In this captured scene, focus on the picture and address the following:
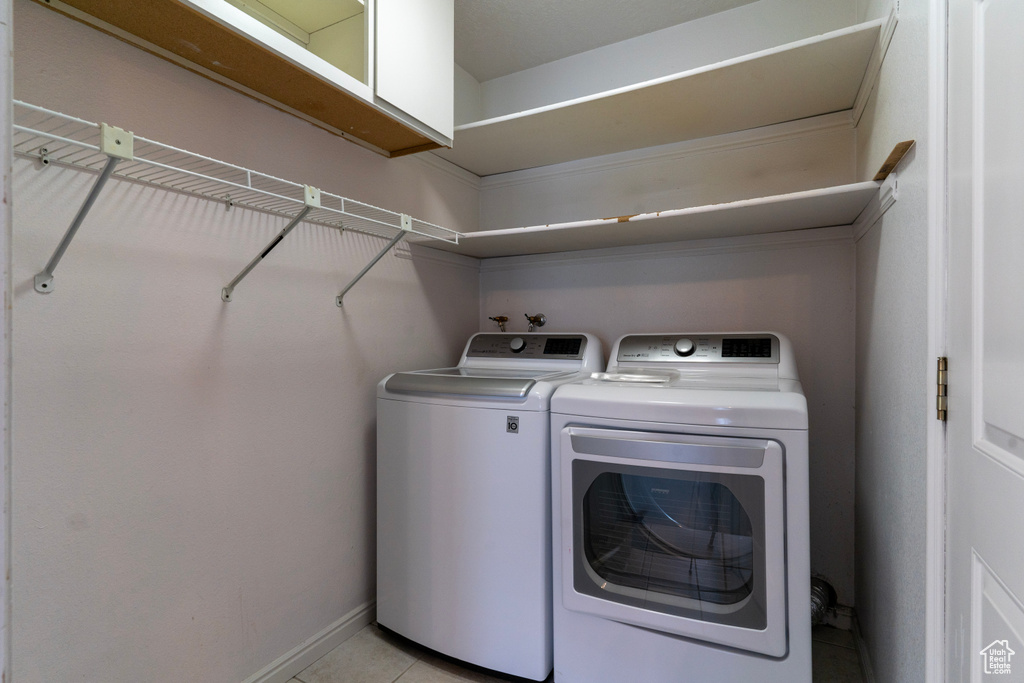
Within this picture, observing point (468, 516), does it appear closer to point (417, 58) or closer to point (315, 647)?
point (315, 647)

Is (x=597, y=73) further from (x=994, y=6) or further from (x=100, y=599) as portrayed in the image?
(x=100, y=599)

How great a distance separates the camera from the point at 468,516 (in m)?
1.56

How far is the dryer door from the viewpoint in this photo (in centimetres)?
121

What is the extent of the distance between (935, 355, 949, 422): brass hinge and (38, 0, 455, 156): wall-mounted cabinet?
1.49 m

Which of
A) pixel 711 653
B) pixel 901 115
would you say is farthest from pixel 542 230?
pixel 711 653

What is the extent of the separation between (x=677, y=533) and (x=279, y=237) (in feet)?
4.44

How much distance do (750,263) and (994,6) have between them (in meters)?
1.31

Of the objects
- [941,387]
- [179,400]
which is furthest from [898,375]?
[179,400]

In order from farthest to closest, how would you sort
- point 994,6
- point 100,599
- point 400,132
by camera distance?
point 400,132 → point 100,599 → point 994,6

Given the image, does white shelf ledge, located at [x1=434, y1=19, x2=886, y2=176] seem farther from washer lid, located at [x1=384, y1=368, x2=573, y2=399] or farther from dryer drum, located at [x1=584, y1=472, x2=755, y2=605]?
dryer drum, located at [x1=584, y1=472, x2=755, y2=605]


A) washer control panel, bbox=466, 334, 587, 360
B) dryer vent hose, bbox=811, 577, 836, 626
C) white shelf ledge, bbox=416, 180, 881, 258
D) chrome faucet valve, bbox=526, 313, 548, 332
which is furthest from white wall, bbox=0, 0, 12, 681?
dryer vent hose, bbox=811, 577, 836, 626

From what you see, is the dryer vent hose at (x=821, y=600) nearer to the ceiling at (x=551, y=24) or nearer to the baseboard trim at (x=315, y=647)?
the baseboard trim at (x=315, y=647)

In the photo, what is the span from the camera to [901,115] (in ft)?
3.67

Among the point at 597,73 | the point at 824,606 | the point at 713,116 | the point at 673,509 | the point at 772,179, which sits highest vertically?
the point at 597,73
